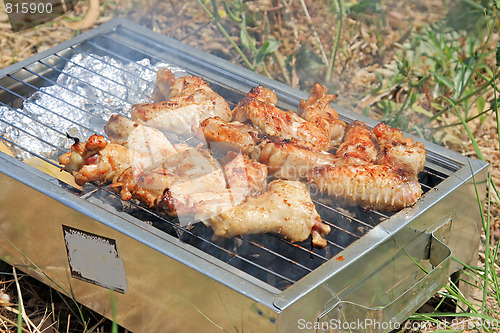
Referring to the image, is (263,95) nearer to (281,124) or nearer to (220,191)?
(281,124)

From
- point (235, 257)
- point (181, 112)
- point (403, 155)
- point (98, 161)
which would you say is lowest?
point (235, 257)

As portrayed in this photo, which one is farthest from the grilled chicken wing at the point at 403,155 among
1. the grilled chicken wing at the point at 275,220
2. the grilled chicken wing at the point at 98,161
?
the grilled chicken wing at the point at 98,161

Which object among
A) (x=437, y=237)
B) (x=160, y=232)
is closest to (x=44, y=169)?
(x=160, y=232)

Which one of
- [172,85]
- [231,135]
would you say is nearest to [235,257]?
[231,135]

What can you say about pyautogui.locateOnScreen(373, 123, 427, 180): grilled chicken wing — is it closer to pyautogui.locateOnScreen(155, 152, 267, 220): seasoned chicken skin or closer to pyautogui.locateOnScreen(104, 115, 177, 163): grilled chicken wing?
pyautogui.locateOnScreen(155, 152, 267, 220): seasoned chicken skin

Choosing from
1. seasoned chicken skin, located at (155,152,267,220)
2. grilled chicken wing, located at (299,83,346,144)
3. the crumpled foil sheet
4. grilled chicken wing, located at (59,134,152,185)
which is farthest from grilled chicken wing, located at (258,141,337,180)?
the crumpled foil sheet

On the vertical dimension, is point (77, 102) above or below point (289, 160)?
below
